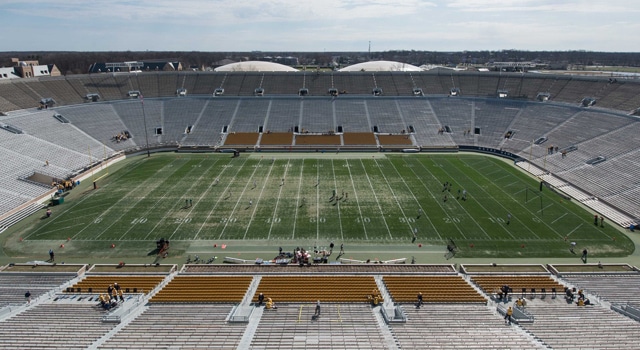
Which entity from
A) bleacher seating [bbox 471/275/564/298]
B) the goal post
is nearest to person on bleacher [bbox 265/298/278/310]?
bleacher seating [bbox 471/275/564/298]

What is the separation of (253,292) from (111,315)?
657 cm

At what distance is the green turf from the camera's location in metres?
29.5

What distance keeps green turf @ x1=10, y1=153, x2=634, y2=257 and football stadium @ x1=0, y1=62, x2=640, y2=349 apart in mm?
240

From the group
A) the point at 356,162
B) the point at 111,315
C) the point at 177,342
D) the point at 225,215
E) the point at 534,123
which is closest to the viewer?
the point at 177,342

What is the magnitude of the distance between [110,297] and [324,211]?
Result: 18447mm

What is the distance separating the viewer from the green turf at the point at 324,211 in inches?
1160

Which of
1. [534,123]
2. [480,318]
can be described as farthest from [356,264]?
[534,123]

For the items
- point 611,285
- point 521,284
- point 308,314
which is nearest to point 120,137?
point 308,314

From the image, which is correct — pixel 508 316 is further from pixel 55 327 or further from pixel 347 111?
pixel 347 111

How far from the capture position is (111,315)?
1759 cm

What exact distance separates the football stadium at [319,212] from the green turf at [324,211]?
24 centimetres

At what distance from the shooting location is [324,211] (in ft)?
113

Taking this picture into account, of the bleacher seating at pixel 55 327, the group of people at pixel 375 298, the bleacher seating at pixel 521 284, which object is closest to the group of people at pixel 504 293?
the bleacher seating at pixel 521 284

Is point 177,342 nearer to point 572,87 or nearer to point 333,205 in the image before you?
point 333,205
